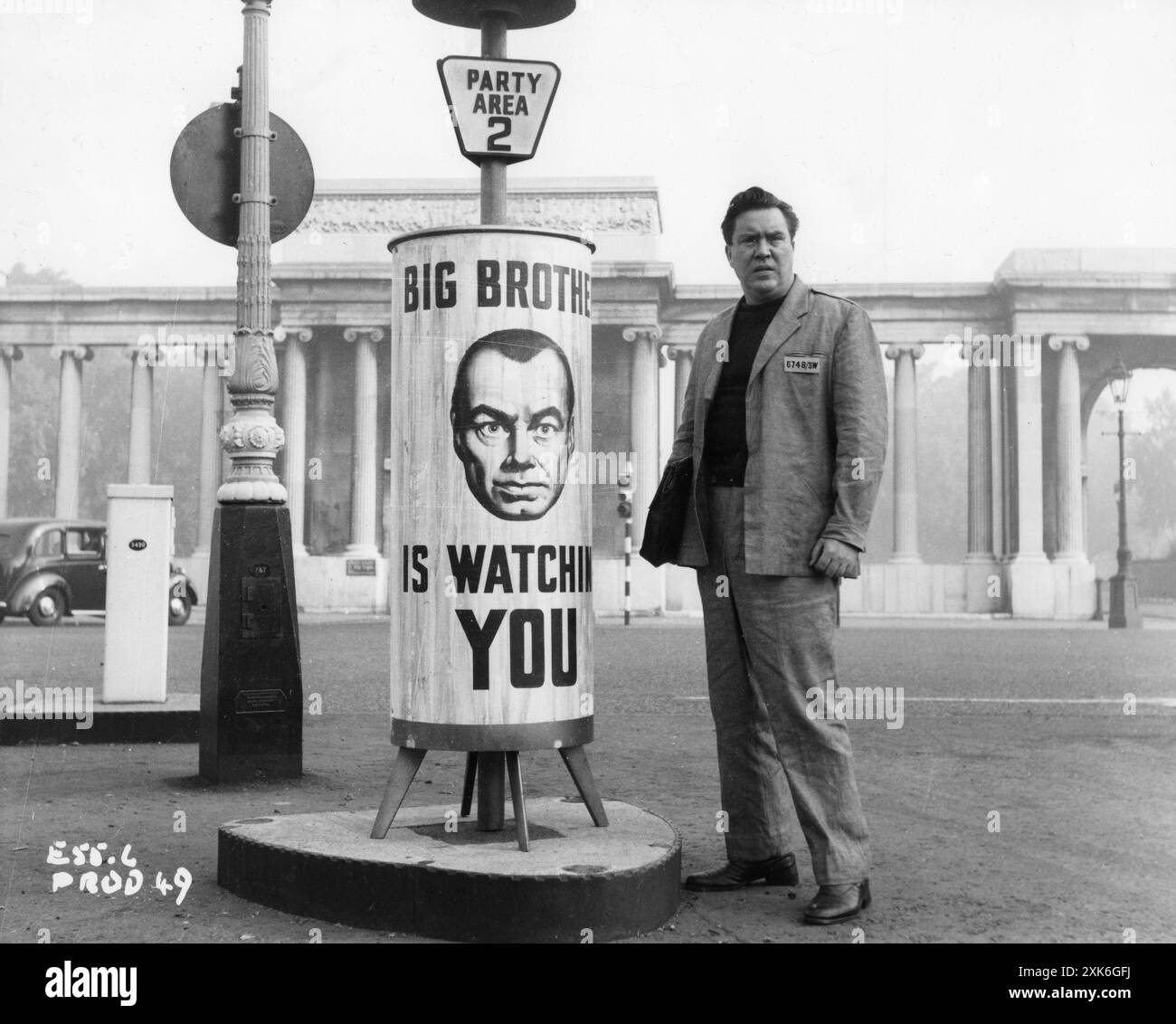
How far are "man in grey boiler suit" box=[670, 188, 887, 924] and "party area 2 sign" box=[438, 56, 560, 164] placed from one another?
0.61 metres

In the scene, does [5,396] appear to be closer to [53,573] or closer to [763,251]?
[53,573]

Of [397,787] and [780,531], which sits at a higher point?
[780,531]

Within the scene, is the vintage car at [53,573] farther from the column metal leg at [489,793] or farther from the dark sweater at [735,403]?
the dark sweater at [735,403]

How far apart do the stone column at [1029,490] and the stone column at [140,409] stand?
2366cm

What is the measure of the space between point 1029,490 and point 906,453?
3.33 m

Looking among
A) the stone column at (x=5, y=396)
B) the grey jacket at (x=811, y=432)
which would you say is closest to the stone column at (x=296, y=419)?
the stone column at (x=5, y=396)

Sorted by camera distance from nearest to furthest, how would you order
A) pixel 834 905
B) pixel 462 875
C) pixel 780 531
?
pixel 462 875, pixel 834 905, pixel 780 531

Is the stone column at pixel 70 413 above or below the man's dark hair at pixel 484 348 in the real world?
above

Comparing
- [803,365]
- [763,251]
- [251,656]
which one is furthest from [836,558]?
[251,656]

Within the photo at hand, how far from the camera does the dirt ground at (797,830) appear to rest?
3.46m

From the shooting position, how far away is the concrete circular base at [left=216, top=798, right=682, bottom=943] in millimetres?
3172

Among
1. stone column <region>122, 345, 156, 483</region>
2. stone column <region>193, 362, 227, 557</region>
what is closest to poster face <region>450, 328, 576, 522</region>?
stone column <region>193, 362, 227, 557</region>

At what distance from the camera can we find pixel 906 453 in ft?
119

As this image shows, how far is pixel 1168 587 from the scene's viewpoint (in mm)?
43094
